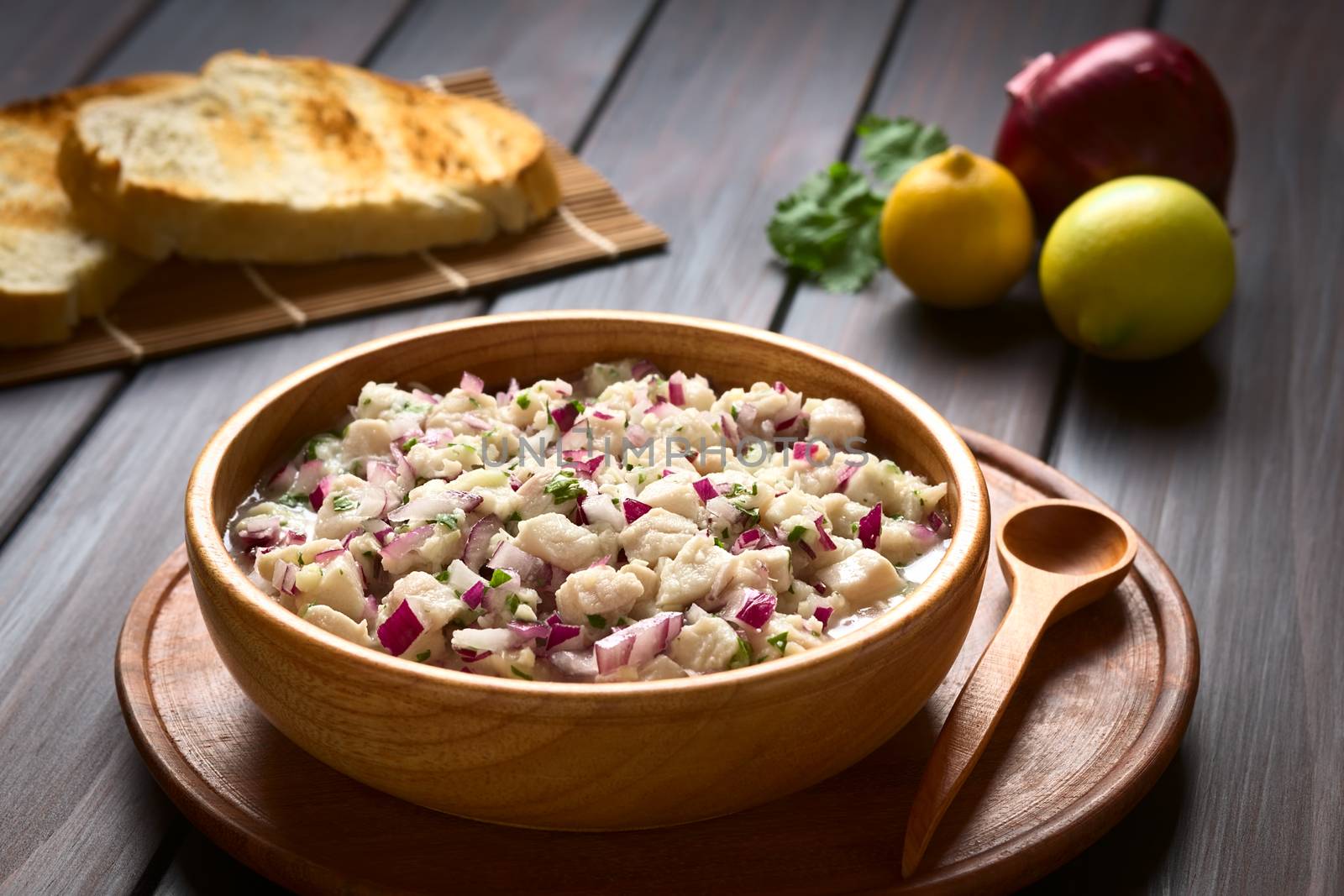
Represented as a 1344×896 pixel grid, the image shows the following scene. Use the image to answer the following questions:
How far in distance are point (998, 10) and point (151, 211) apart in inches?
91.5

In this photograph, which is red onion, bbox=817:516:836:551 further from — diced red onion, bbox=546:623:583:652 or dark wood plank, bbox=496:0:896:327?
dark wood plank, bbox=496:0:896:327

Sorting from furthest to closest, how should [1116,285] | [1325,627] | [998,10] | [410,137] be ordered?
1. [998,10]
2. [410,137]
3. [1116,285]
4. [1325,627]

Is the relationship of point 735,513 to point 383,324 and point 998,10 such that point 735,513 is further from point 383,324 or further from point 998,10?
point 998,10

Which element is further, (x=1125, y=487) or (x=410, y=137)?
(x=410, y=137)

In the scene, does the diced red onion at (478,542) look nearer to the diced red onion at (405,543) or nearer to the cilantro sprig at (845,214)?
the diced red onion at (405,543)

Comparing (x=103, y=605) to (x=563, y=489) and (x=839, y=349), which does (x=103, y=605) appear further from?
(x=839, y=349)

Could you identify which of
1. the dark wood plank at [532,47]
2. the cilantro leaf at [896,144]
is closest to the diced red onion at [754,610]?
the cilantro leaf at [896,144]

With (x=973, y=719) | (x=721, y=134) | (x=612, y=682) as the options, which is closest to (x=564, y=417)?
(x=612, y=682)

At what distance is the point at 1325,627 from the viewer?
1.91m

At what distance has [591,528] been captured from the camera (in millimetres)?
1506

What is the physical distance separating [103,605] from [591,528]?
84 centimetres

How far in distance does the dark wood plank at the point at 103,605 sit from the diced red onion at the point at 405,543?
0.38 m

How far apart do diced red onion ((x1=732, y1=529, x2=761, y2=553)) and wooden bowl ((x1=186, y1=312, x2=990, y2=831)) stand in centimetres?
20

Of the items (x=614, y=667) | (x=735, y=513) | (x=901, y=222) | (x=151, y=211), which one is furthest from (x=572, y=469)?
(x=151, y=211)
